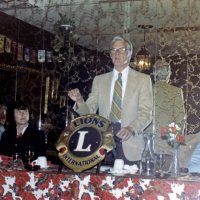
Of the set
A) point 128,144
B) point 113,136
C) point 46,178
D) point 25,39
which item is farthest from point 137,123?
point 25,39

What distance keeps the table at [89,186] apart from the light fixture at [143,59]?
1.74 m

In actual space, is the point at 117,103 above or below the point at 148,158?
above

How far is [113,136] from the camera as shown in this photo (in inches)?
101

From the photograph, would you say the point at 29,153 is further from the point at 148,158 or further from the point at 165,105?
the point at 165,105

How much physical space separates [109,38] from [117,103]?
1264 millimetres

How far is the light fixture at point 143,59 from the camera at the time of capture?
3979mm

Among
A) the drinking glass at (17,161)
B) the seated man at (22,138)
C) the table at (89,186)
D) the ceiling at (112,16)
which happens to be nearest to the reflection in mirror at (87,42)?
the ceiling at (112,16)

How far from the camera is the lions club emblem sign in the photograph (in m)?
2.46

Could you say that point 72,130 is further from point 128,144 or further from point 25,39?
point 25,39

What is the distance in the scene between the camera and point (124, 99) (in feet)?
10.2

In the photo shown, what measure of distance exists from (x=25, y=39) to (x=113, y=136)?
96.5 inches

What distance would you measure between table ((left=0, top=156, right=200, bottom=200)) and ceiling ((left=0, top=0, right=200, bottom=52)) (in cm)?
191

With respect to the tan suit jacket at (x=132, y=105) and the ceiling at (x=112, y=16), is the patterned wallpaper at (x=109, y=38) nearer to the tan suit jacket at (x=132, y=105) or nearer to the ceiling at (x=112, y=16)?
the ceiling at (x=112, y=16)

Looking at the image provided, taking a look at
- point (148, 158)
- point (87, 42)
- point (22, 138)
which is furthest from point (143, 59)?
point (148, 158)
